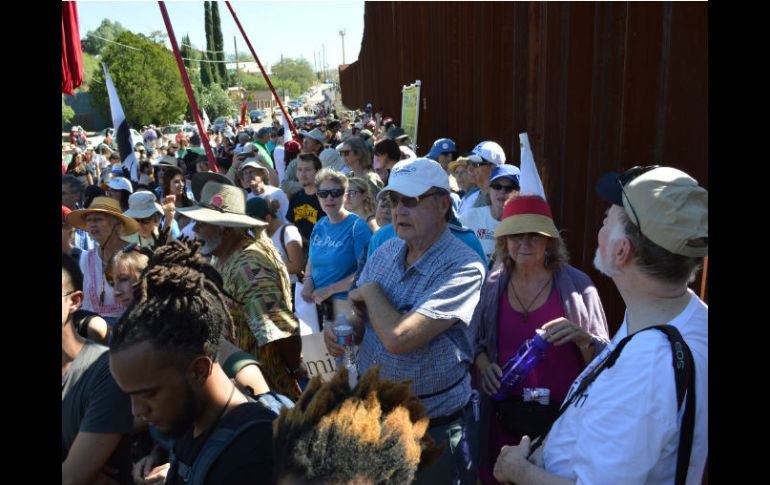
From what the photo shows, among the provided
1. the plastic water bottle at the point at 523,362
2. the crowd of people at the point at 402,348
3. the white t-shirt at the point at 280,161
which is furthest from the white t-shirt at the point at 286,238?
the white t-shirt at the point at 280,161

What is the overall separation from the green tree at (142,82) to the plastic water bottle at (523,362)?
43888 millimetres

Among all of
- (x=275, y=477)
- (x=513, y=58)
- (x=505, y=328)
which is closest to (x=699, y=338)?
(x=275, y=477)

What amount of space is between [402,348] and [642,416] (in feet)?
3.60

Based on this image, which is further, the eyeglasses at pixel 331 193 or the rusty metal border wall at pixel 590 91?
the eyeglasses at pixel 331 193

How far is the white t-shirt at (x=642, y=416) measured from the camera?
4.62ft

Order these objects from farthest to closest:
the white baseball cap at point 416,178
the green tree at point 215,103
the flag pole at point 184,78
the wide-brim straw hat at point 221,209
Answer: the green tree at point 215,103 < the flag pole at point 184,78 < the wide-brim straw hat at point 221,209 < the white baseball cap at point 416,178

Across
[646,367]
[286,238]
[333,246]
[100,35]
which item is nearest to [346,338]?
[646,367]

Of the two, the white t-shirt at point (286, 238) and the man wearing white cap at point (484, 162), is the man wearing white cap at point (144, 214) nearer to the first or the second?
the white t-shirt at point (286, 238)

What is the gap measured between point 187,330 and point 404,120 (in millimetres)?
9710

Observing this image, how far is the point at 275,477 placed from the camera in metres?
1.44

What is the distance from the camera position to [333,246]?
4254 mm

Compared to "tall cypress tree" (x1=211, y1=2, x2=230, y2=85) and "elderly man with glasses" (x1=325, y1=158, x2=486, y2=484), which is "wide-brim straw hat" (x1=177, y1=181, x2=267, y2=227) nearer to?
"elderly man with glasses" (x1=325, y1=158, x2=486, y2=484)

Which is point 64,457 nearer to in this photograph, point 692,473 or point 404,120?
point 692,473
